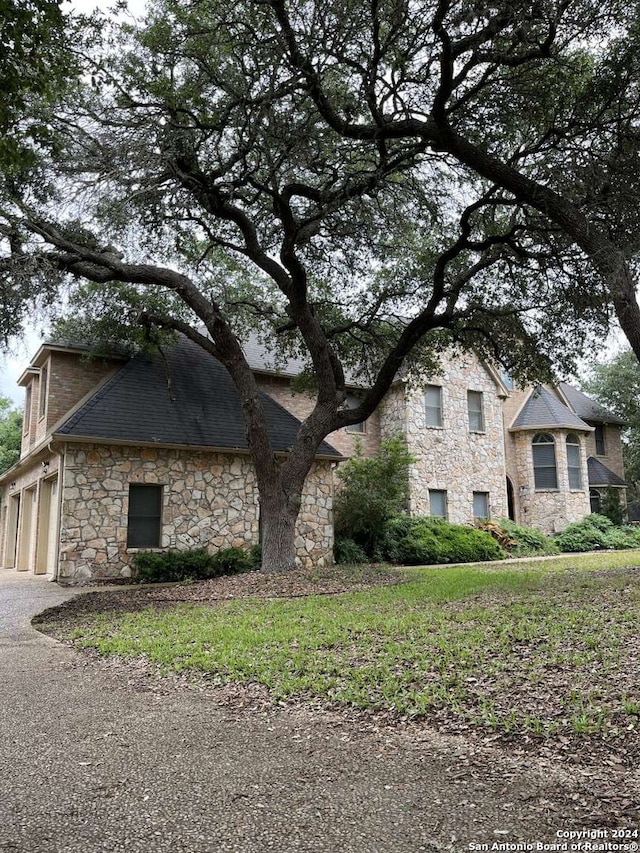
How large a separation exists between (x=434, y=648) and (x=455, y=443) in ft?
57.3

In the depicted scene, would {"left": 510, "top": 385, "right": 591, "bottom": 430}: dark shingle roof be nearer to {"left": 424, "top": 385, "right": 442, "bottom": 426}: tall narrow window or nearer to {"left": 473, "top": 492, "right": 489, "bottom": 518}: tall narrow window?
A: {"left": 473, "top": 492, "right": 489, "bottom": 518}: tall narrow window

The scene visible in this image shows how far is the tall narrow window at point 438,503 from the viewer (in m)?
22.3

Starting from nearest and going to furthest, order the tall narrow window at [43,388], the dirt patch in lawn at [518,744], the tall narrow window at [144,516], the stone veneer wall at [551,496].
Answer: the dirt patch in lawn at [518,744] < the tall narrow window at [144,516] < the tall narrow window at [43,388] < the stone veneer wall at [551,496]

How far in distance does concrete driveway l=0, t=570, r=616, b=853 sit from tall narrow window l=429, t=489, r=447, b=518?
17.9m

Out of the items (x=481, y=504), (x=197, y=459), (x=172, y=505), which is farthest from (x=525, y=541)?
(x=172, y=505)

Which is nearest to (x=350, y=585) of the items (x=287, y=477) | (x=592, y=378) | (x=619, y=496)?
(x=287, y=477)

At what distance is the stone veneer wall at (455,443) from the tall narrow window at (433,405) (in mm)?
180

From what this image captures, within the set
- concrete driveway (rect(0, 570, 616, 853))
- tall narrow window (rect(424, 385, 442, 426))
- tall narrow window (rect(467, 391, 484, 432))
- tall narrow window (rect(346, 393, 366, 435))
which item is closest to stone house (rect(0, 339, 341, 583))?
tall narrow window (rect(346, 393, 366, 435))

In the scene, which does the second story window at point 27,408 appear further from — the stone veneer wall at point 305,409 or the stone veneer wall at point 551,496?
the stone veneer wall at point 551,496

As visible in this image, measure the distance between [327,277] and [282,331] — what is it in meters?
1.73

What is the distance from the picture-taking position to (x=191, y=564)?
572 inches

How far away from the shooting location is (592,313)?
12266mm

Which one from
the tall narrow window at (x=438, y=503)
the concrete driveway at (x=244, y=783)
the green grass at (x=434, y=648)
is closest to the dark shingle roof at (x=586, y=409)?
the tall narrow window at (x=438, y=503)

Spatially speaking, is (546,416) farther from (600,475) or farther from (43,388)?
(43,388)
